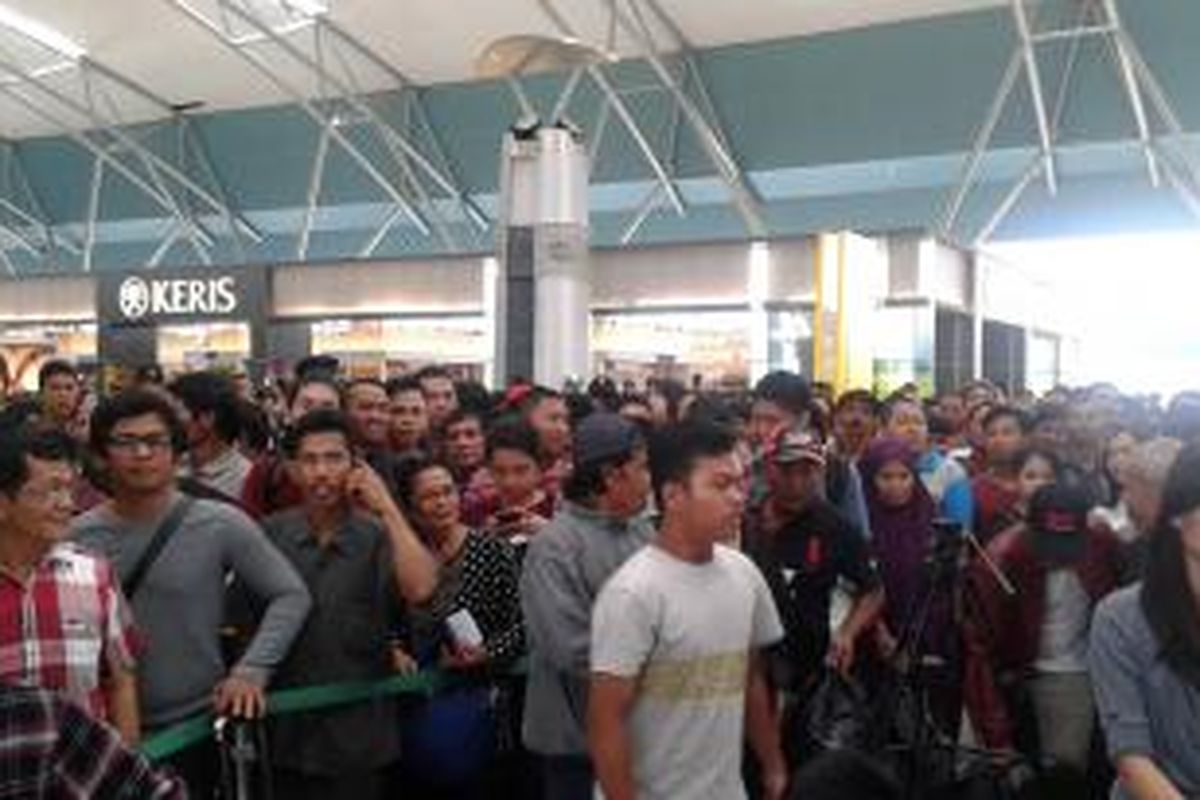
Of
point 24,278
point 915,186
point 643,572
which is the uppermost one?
point 915,186

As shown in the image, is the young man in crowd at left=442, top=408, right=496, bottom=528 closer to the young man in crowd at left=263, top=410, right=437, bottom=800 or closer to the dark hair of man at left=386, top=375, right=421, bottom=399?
the dark hair of man at left=386, top=375, right=421, bottom=399

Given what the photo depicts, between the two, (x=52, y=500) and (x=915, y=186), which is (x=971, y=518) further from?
(x=915, y=186)

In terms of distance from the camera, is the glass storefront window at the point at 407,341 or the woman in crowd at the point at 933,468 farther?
the glass storefront window at the point at 407,341

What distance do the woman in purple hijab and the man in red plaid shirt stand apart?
9.58 ft

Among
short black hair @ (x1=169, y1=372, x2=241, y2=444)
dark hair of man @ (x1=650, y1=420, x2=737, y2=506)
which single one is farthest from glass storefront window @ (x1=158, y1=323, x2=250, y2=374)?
dark hair of man @ (x1=650, y1=420, x2=737, y2=506)

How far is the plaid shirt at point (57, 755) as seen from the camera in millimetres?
1655

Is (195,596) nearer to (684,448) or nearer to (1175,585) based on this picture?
(684,448)

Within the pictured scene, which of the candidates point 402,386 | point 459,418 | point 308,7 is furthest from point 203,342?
point 459,418

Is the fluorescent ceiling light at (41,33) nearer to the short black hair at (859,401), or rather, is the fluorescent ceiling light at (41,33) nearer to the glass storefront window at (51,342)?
the glass storefront window at (51,342)

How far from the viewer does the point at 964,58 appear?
1806 cm

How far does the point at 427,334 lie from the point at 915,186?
23.2 ft

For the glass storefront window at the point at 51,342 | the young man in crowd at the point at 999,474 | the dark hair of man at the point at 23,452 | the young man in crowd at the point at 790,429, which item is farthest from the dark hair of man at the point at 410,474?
the glass storefront window at the point at 51,342

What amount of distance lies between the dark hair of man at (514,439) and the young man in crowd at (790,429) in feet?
2.82

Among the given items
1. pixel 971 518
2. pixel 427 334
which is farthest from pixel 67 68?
pixel 971 518
